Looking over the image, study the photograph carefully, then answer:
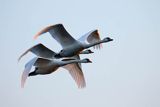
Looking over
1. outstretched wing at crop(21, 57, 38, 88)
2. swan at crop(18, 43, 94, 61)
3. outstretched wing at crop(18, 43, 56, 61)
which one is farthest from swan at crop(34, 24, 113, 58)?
outstretched wing at crop(21, 57, 38, 88)

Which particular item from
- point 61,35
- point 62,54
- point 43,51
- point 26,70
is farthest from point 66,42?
point 26,70

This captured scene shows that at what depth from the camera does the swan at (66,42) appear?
15.2 m

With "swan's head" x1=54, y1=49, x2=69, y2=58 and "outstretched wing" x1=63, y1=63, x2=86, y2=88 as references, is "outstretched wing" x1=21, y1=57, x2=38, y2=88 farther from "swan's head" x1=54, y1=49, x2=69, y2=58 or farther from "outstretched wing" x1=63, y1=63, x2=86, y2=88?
"outstretched wing" x1=63, y1=63, x2=86, y2=88

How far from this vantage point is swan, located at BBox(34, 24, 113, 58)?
15.2 meters

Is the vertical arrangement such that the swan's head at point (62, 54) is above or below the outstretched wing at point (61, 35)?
below

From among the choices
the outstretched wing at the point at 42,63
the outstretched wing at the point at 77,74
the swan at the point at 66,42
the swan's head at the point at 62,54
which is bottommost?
the outstretched wing at the point at 77,74

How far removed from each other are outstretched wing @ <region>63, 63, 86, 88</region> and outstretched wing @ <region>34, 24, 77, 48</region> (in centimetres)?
148

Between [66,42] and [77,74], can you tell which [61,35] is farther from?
[77,74]

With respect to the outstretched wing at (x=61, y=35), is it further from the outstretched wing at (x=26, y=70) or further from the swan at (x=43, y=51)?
the outstretched wing at (x=26, y=70)

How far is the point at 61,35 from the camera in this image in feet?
52.0

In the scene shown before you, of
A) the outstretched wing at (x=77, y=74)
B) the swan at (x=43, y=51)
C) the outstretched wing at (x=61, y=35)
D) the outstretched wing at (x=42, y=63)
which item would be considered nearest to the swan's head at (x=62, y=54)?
the outstretched wing at (x=61, y=35)

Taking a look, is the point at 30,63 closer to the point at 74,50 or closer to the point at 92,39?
the point at 74,50

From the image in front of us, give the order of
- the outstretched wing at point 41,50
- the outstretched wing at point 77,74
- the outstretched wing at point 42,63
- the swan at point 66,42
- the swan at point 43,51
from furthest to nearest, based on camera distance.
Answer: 1. the outstretched wing at point 77,74
2. the outstretched wing at point 41,50
3. the swan at point 43,51
4. the swan at point 66,42
5. the outstretched wing at point 42,63

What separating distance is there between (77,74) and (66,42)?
5.66 ft
